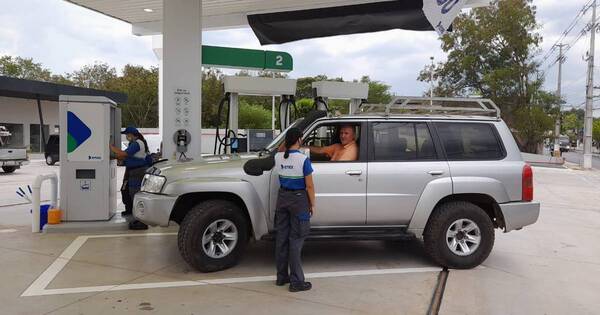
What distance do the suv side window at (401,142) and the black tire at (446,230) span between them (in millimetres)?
686

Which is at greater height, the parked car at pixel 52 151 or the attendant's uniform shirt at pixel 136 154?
the attendant's uniform shirt at pixel 136 154

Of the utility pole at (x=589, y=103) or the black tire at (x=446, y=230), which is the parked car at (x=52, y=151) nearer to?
the black tire at (x=446, y=230)

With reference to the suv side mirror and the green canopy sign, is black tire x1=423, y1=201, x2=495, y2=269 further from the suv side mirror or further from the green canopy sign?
the green canopy sign

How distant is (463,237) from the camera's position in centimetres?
625

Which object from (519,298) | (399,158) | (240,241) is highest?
(399,158)

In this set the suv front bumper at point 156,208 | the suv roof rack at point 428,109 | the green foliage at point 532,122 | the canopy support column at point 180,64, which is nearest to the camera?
the suv front bumper at point 156,208

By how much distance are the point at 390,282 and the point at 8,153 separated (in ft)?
61.8

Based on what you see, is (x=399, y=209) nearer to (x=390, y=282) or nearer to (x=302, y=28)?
(x=390, y=282)

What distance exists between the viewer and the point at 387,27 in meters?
11.6

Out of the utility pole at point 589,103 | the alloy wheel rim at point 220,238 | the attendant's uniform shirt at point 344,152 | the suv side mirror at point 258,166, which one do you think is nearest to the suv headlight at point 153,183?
the alloy wheel rim at point 220,238

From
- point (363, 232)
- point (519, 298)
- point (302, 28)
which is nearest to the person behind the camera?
point (519, 298)

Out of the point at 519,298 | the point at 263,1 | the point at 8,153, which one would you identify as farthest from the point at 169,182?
the point at 8,153

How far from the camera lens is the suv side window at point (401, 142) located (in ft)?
20.3

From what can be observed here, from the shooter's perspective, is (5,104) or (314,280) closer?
(314,280)
